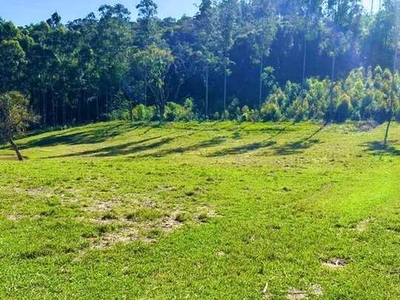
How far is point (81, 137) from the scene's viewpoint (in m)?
53.2

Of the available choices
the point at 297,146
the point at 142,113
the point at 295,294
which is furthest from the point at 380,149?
the point at 142,113

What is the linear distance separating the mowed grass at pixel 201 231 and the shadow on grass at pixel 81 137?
2684cm

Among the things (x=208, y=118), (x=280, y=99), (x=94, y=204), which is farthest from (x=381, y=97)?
(x=94, y=204)

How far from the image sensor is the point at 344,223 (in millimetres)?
12492

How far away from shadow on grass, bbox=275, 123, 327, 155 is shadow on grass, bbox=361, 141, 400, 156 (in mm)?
4347

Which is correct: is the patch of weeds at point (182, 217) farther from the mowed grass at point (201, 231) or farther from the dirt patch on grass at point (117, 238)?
the dirt patch on grass at point (117, 238)

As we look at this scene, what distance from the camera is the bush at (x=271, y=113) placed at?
56188 mm

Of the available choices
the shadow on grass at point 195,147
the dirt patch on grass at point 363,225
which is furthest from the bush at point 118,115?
the dirt patch on grass at point 363,225

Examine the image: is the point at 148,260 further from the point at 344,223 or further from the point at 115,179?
the point at 115,179

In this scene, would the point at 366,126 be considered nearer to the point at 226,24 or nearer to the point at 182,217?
the point at 226,24

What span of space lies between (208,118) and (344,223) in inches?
2003

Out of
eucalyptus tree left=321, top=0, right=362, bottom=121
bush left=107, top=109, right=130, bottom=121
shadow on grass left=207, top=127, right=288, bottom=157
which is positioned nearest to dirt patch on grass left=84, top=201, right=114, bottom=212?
shadow on grass left=207, top=127, right=288, bottom=157

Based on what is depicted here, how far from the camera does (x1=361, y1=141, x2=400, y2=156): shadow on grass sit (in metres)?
28.1

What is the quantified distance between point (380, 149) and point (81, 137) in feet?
114
